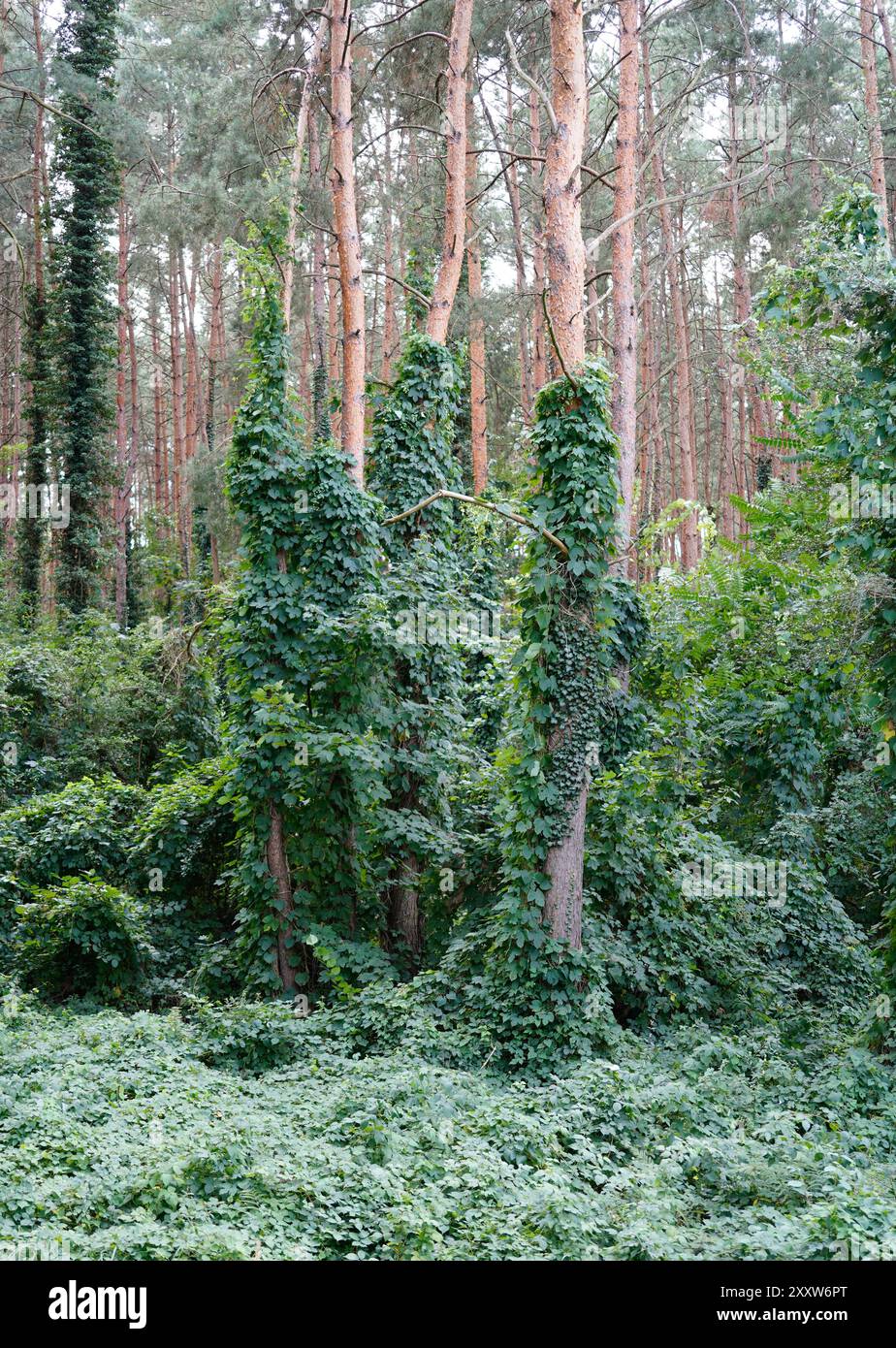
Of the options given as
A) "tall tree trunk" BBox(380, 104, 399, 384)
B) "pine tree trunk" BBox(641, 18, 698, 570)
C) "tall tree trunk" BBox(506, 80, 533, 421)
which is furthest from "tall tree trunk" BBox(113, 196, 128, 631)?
"pine tree trunk" BBox(641, 18, 698, 570)

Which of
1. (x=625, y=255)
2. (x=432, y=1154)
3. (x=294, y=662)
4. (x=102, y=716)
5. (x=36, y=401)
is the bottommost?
(x=432, y=1154)

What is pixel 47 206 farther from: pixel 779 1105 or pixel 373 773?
pixel 779 1105

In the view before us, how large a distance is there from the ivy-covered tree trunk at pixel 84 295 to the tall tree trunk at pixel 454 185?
34.8ft

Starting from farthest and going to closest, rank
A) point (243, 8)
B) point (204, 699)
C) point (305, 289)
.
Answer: point (305, 289) < point (243, 8) < point (204, 699)

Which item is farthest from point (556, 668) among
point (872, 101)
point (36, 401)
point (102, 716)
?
point (36, 401)

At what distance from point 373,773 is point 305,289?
47.6ft

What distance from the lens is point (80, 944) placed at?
1063cm

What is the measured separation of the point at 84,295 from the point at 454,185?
11.3m

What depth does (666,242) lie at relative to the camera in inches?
940

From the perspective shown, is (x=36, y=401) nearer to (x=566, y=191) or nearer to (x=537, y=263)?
(x=537, y=263)

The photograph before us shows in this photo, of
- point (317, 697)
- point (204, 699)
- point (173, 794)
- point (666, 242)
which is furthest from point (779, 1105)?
point (666, 242)

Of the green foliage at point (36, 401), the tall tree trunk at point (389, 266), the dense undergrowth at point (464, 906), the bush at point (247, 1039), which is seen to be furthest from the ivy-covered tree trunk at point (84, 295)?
the bush at point (247, 1039)

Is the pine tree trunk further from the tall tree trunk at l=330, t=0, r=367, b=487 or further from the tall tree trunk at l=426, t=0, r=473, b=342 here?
the tall tree trunk at l=330, t=0, r=367, b=487

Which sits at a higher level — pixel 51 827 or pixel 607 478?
pixel 607 478
